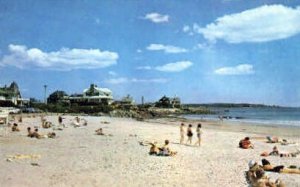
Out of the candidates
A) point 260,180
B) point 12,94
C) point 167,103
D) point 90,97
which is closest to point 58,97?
point 90,97

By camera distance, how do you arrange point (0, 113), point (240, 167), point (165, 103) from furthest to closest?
point (165, 103)
point (0, 113)
point (240, 167)

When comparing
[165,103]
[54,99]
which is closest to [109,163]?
[54,99]

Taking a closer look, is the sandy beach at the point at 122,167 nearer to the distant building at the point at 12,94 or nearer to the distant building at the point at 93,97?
the distant building at the point at 12,94

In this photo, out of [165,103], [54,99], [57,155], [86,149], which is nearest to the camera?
[57,155]

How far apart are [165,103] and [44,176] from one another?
130345mm

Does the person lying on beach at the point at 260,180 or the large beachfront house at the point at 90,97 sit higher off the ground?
the large beachfront house at the point at 90,97

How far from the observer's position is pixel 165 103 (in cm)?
14388

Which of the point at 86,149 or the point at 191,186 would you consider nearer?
the point at 191,186

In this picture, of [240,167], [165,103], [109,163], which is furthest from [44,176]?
[165,103]

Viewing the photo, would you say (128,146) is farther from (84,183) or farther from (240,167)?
(84,183)

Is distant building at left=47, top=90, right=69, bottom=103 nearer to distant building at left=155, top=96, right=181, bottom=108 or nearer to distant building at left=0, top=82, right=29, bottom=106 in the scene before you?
distant building at left=0, top=82, right=29, bottom=106

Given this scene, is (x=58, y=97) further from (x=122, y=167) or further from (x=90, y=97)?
(x=122, y=167)

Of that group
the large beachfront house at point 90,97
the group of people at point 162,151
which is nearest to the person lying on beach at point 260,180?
the group of people at point 162,151

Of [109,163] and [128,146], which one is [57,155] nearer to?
[109,163]
